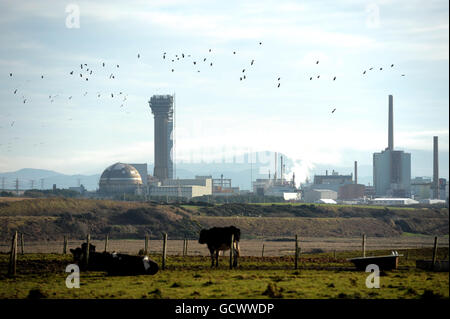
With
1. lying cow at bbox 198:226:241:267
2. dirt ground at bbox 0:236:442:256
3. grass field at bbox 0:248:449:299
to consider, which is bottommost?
dirt ground at bbox 0:236:442:256

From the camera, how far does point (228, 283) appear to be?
3369 cm

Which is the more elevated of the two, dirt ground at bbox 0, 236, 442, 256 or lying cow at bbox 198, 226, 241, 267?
lying cow at bbox 198, 226, 241, 267

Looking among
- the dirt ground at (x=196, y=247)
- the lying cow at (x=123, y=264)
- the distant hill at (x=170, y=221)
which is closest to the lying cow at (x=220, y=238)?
the lying cow at (x=123, y=264)

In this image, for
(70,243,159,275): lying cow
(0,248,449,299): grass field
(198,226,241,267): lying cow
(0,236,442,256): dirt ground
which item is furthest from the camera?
(0,236,442,256): dirt ground

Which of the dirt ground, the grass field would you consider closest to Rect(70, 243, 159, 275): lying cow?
the grass field

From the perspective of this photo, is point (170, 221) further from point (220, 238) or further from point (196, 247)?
point (220, 238)

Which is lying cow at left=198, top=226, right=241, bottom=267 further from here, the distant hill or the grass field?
the distant hill

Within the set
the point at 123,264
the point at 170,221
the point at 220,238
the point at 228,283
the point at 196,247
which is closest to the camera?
the point at 228,283

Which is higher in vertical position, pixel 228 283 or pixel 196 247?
pixel 228 283

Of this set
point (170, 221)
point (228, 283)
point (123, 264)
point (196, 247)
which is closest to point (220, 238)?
point (123, 264)

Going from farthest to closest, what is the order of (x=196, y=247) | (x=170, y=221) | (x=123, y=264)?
(x=170, y=221) < (x=196, y=247) < (x=123, y=264)

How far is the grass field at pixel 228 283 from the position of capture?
29.6 meters

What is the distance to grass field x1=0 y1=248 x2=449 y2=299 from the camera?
29594mm

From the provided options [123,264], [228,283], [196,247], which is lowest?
[196,247]
